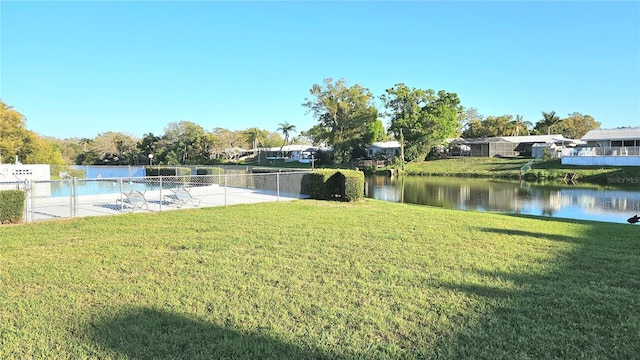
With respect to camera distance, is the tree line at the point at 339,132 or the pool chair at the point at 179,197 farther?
the tree line at the point at 339,132

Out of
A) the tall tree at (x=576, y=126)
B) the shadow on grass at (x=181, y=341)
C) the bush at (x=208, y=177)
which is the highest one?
the tall tree at (x=576, y=126)

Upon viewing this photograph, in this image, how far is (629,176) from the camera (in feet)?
96.0

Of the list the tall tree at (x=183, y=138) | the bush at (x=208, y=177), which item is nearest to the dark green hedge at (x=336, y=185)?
the bush at (x=208, y=177)

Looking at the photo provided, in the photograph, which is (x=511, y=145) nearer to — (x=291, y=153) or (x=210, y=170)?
(x=291, y=153)

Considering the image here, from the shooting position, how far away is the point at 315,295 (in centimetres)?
416

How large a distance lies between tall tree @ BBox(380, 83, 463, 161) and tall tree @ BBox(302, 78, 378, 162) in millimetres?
3336

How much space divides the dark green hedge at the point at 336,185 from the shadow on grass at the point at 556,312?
344 inches

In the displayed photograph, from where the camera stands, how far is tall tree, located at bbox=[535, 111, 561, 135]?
61.5 m

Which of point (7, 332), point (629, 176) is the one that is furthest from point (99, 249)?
point (629, 176)

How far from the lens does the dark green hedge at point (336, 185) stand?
1420 centimetres

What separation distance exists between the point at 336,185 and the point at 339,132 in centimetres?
3588

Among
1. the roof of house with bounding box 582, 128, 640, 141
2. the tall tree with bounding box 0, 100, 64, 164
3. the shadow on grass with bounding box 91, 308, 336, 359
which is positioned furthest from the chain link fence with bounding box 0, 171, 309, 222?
the roof of house with bounding box 582, 128, 640, 141

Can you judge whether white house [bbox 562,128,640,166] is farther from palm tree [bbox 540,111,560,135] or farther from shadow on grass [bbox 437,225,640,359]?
shadow on grass [bbox 437,225,640,359]

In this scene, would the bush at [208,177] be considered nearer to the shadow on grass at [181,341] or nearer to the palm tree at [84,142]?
the shadow on grass at [181,341]
